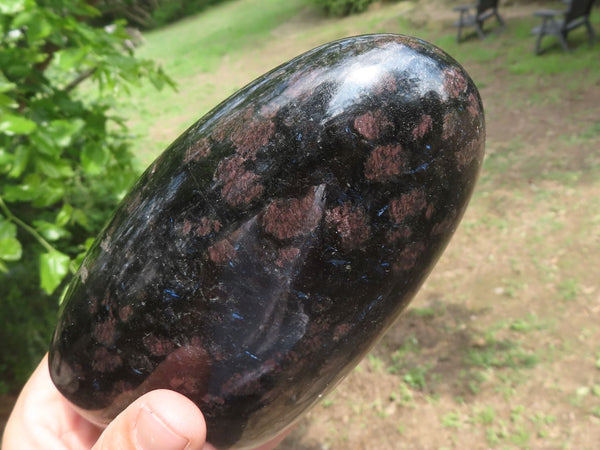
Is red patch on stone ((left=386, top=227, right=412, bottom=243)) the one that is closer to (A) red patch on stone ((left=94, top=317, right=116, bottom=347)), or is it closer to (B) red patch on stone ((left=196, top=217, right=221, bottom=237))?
(B) red patch on stone ((left=196, top=217, right=221, bottom=237))

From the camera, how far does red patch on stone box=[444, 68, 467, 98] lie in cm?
128

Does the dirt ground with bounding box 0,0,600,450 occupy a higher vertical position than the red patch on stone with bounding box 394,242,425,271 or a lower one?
lower

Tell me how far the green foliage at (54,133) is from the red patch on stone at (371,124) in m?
1.13

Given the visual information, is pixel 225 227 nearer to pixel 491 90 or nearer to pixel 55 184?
pixel 55 184

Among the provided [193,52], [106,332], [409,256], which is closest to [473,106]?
[409,256]

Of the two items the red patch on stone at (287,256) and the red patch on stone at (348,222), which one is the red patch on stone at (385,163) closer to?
the red patch on stone at (348,222)

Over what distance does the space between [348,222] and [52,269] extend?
3.70 ft

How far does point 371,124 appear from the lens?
1.22 meters

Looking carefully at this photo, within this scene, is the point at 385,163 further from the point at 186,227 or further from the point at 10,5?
the point at 10,5

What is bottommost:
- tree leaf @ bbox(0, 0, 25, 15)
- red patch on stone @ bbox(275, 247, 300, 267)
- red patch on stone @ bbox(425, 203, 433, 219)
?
red patch on stone @ bbox(425, 203, 433, 219)

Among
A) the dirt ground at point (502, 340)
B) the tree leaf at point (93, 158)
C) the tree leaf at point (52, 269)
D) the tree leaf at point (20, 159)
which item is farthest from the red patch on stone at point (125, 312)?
the dirt ground at point (502, 340)

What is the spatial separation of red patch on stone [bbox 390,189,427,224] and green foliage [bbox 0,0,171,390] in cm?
118

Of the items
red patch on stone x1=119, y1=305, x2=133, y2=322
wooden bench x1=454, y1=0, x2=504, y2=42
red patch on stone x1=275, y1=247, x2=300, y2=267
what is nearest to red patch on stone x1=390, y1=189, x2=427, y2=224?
red patch on stone x1=275, y1=247, x2=300, y2=267

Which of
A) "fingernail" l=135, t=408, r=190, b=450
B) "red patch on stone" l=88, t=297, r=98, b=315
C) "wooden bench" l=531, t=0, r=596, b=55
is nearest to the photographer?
"fingernail" l=135, t=408, r=190, b=450
